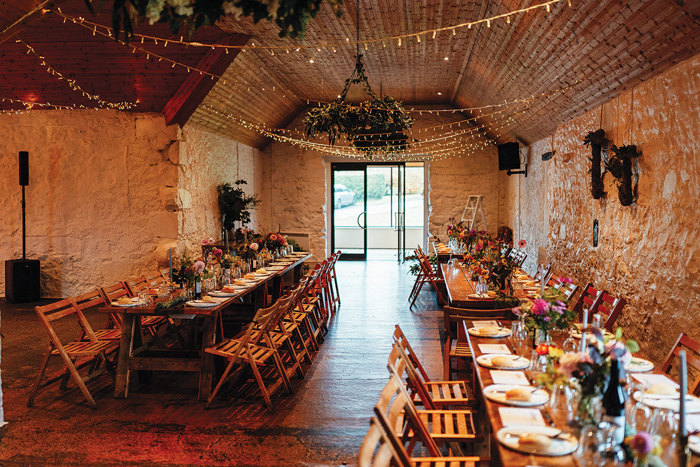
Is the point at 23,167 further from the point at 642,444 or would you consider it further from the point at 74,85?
the point at 642,444

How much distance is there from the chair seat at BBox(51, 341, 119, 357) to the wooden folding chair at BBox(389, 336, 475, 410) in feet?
8.63

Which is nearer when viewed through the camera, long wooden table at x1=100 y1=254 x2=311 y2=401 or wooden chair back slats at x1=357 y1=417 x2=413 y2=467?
wooden chair back slats at x1=357 y1=417 x2=413 y2=467

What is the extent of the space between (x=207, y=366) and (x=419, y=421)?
2473 mm

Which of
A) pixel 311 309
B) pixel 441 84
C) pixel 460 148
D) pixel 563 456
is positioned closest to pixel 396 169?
pixel 460 148

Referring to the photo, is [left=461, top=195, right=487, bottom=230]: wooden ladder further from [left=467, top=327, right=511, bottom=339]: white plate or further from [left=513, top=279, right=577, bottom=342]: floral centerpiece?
[left=513, top=279, right=577, bottom=342]: floral centerpiece

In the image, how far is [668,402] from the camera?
8.27 feet

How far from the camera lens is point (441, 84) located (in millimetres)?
10891

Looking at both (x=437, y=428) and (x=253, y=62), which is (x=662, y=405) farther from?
(x=253, y=62)

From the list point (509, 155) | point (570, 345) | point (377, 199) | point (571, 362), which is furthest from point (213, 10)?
point (377, 199)

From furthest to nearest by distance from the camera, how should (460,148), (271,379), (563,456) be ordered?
(460,148)
(271,379)
(563,456)

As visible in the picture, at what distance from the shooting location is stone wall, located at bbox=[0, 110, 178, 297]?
8.76 metres

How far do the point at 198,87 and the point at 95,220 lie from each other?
2831mm

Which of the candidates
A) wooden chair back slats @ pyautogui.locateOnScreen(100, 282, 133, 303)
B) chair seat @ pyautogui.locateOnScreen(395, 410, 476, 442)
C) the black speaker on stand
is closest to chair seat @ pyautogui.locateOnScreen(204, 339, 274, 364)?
wooden chair back slats @ pyautogui.locateOnScreen(100, 282, 133, 303)

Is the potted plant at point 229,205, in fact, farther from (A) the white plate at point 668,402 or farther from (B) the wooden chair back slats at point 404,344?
(A) the white plate at point 668,402
